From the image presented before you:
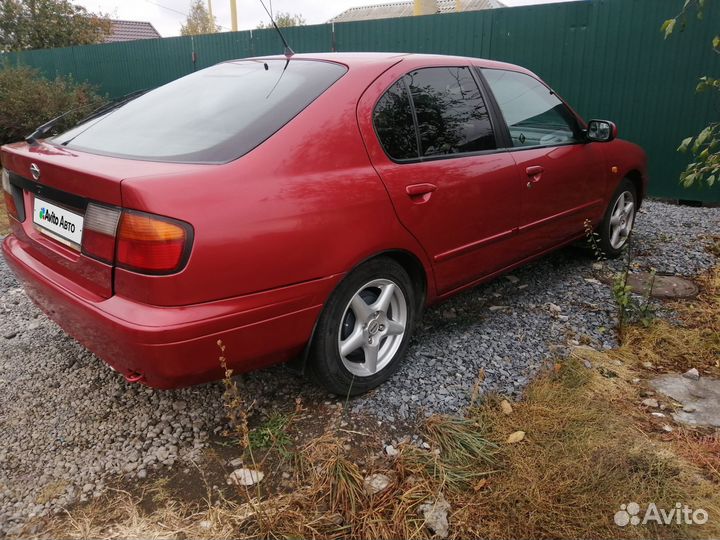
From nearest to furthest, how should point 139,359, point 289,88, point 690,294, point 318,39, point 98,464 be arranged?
point 139,359
point 98,464
point 289,88
point 690,294
point 318,39

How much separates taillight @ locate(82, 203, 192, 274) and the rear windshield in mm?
330

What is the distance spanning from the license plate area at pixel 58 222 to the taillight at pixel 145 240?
0.25m

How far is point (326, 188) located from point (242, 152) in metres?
0.37

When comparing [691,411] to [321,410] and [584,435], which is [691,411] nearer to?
[584,435]

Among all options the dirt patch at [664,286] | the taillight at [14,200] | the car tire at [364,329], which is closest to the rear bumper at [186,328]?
the car tire at [364,329]

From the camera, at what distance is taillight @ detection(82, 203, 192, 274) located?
189 centimetres

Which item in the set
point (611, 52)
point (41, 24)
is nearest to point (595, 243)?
point (611, 52)

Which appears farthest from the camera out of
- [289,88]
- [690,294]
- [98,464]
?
[690,294]

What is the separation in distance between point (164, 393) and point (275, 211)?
4.05ft

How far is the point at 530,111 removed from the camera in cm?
370

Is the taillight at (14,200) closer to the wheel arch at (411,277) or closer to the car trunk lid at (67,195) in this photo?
the car trunk lid at (67,195)

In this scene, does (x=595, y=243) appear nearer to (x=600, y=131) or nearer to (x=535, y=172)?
(x=600, y=131)

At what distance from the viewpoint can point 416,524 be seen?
1976 mm

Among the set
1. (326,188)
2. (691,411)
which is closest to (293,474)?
(326,188)
